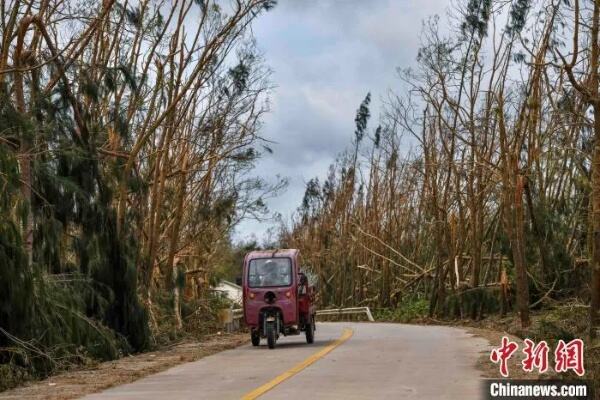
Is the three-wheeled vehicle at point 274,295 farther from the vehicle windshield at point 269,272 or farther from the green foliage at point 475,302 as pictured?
the green foliage at point 475,302

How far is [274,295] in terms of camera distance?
23.4 meters

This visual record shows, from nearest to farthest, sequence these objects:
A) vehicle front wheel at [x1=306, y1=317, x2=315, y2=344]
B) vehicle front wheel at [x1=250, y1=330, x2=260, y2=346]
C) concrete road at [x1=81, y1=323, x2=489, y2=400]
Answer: concrete road at [x1=81, y1=323, x2=489, y2=400], vehicle front wheel at [x1=250, y1=330, x2=260, y2=346], vehicle front wheel at [x1=306, y1=317, x2=315, y2=344]

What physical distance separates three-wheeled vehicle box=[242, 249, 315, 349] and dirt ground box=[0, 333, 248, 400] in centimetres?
130

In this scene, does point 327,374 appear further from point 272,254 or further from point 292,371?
point 272,254

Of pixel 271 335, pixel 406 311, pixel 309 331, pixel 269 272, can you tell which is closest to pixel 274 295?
pixel 269 272

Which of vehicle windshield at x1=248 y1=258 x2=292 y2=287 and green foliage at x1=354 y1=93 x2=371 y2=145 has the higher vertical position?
green foliage at x1=354 y1=93 x2=371 y2=145

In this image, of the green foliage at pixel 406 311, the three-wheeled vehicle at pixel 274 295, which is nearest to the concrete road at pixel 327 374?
the three-wheeled vehicle at pixel 274 295

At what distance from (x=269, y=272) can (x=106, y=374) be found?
751 centimetres

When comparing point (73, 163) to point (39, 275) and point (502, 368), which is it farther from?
point (502, 368)

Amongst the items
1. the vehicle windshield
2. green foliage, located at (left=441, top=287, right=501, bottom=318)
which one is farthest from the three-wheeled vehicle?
green foliage, located at (left=441, top=287, right=501, bottom=318)

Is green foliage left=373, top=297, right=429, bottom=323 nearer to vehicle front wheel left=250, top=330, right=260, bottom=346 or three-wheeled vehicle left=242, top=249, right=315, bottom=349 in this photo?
vehicle front wheel left=250, top=330, right=260, bottom=346

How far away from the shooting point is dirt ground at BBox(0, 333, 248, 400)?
46.3 feet

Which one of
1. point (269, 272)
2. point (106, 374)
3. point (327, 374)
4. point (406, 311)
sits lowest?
point (327, 374)

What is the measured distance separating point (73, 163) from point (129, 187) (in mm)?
3825
